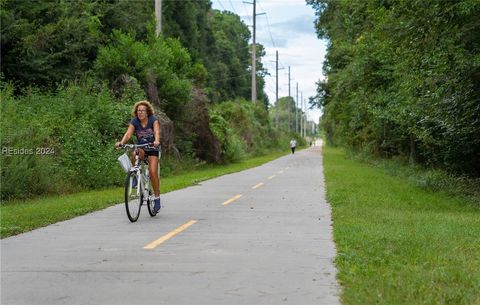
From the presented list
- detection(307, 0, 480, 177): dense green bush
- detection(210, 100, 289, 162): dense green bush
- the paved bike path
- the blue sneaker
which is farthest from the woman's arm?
detection(210, 100, 289, 162): dense green bush

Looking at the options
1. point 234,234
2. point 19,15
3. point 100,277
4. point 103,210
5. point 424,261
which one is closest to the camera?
point 100,277

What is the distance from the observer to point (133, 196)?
425 inches

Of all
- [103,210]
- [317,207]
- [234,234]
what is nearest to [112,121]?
[103,210]

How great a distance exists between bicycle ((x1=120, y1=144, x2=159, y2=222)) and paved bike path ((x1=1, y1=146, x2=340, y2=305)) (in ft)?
0.99

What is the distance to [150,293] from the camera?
584 centimetres

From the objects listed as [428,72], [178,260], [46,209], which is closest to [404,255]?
[178,260]

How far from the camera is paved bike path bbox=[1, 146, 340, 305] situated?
19.0 feet

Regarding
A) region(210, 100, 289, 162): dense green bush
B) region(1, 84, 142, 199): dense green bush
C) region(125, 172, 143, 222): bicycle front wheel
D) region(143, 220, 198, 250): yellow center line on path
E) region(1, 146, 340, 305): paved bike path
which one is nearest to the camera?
region(1, 146, 340, 305): paved bike path

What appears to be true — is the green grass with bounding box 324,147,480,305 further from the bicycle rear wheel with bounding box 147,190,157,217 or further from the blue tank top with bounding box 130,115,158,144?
the blue tank top with bounding box 130,115,158,144

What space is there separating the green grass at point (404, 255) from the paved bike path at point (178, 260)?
0.28 m

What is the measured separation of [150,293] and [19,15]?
21393 mm

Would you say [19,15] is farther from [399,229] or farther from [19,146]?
[399,229]

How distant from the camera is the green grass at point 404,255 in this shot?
567cm

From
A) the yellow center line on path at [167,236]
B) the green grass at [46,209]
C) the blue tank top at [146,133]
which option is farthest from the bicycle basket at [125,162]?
the green grass at [46,209]
